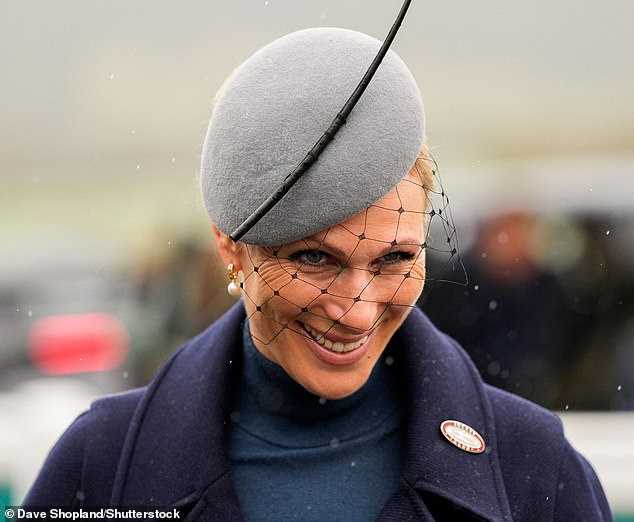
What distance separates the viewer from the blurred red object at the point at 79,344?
697cm

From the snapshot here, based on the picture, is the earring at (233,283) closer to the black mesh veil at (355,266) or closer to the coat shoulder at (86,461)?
the black mesh veil at (355,266)

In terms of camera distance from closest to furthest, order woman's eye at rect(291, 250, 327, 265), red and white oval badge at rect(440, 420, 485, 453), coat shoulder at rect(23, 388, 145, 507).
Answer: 1. woman's eye at rect(291, 250, 327, 265)
2. red and white oval badge at rect(440, 420, 485, 453)
3. coat shoulder at rect(23, 388, 145, 507)

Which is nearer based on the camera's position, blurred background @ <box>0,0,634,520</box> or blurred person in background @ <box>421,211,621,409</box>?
blurred person in background @ <box>421,211,621,409</box>

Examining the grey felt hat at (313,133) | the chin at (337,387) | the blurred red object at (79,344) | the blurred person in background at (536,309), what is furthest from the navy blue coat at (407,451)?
the blurred red object at (79,344)

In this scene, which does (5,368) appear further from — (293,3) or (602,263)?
(293,3)

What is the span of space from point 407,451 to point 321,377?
296 mm

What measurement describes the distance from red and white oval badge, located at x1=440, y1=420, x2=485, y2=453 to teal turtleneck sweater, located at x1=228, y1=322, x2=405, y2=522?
13cm

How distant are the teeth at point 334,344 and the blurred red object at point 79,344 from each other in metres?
4.86

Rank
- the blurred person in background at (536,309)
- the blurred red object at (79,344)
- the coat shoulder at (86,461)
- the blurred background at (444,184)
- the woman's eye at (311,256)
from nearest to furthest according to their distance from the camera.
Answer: the woman's eye at (311,256)
the coat shoulder at (86,461)
the blurred person in background at (536,309)
the blurred background at (444,184)
the blurred red object at (79,344)

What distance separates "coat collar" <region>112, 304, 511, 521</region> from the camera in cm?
237

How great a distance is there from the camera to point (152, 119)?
2350 centimetres

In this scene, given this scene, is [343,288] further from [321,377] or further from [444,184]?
[444,184]

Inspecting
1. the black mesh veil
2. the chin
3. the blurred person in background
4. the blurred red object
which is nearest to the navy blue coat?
the chin

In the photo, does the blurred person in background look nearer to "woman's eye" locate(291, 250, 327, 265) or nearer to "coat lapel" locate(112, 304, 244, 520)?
"coat lapel" locate(112, 304, 244, 520)
